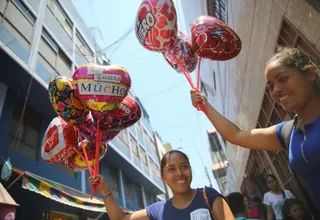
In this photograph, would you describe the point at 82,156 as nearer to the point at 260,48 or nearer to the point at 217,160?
the point at 260,48

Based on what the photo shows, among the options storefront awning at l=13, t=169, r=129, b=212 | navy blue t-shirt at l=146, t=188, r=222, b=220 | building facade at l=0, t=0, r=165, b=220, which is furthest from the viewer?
building facade at l=0, t=0, r=165, b=220

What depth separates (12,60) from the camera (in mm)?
6113

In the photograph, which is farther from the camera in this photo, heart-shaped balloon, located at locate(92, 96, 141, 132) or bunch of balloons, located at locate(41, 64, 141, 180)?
heart-shaped balloon, located at locate(92, 96, 141, 132)

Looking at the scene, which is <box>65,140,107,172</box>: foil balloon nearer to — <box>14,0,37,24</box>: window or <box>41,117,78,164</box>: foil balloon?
<box>41,117,78,164</box>: foil balloon

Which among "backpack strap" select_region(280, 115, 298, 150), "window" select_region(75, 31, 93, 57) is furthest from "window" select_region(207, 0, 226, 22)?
"window" select_region(75, 31, 93, 57)

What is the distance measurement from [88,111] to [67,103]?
23 cm

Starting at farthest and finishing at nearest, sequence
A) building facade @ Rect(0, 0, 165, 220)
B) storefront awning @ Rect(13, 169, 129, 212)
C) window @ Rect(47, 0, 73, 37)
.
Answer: window @ Rect(47, 0, 73, 37), building facade @ Rect(0, 0, 165, 220), storefront awning @ Rect(13, 169, 129, 212)

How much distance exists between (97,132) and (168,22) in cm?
120

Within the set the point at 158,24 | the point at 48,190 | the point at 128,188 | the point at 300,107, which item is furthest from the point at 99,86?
the point at 128,188

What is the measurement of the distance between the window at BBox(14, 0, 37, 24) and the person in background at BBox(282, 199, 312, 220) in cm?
819

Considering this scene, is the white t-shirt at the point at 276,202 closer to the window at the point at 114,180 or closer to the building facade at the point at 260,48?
the building facade at the point at 260,48

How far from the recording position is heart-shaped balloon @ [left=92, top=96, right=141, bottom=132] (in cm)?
234

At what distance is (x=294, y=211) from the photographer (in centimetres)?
292

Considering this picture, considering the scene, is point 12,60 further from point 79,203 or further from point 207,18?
point 207,18
